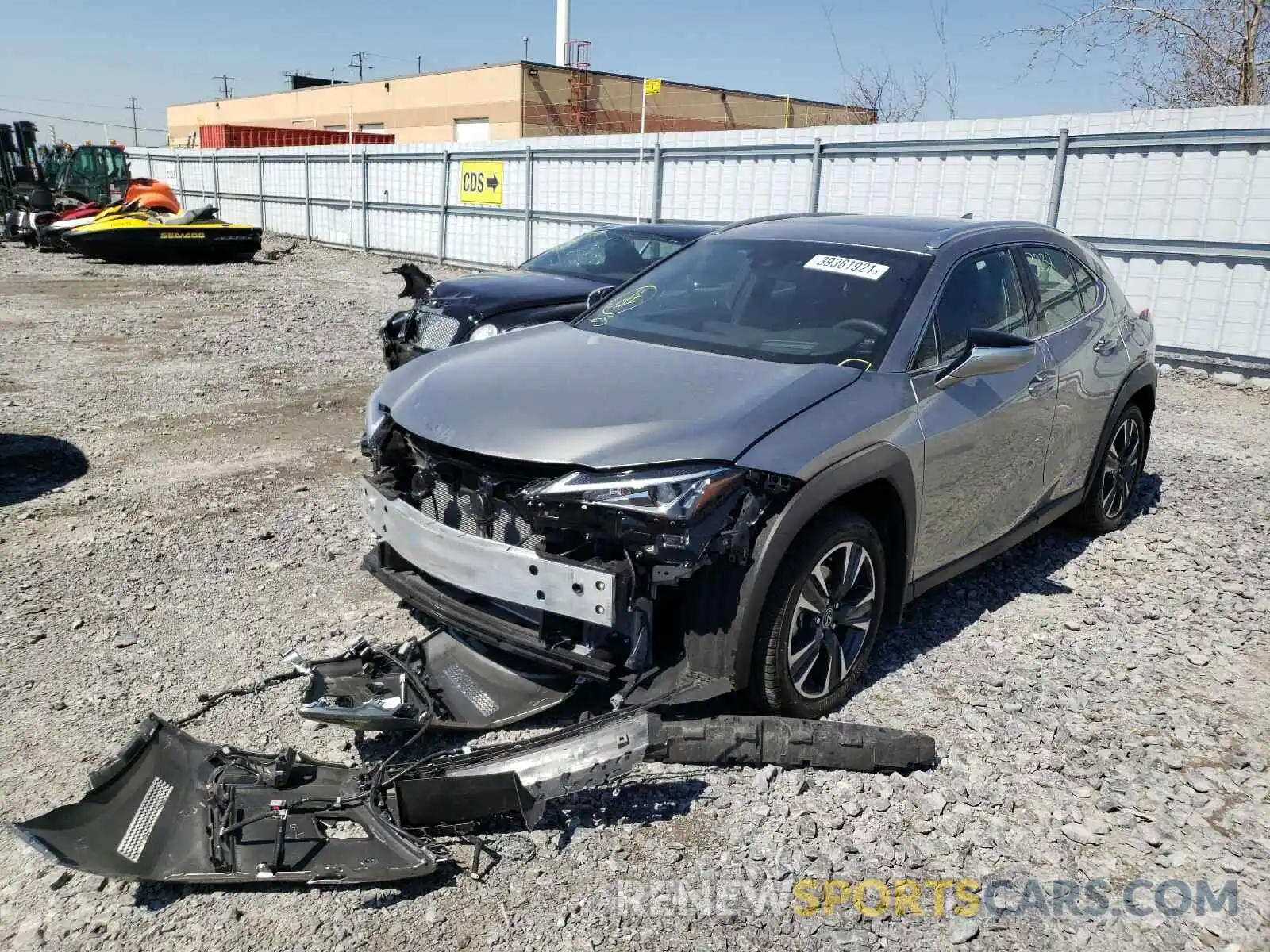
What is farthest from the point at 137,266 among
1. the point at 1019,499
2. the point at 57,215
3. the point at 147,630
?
the point at 1019,499

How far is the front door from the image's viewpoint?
3.69 metres

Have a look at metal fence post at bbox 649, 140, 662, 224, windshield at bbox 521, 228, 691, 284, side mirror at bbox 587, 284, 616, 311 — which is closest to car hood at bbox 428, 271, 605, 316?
windshield at bbox 521, 228, 691, 284

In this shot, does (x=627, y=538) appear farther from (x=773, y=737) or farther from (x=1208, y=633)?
(x=1208, y=633)

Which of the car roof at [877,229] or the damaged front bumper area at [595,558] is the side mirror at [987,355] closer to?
the car roof at [877,229]

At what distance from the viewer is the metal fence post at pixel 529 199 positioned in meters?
17.9

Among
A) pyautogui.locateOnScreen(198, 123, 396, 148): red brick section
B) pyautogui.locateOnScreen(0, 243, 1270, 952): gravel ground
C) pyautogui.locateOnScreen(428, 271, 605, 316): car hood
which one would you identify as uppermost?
pyautogui.locateOnScreen(198, 123, 396, 148): red brick section

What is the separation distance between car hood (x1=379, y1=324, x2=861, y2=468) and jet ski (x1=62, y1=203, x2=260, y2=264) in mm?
17924

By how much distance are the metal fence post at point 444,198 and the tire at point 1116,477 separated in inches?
664

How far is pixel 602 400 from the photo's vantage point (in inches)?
128

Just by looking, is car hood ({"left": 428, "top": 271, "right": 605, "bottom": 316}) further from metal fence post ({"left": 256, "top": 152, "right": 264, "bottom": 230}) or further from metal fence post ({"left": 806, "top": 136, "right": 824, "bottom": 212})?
metal fence post ({"left": 256, "top": 152, "right": 264, "bottom": 230})

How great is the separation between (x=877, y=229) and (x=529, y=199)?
14379 millimetres

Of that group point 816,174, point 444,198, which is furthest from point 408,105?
point 816,174

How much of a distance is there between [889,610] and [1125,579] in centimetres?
200

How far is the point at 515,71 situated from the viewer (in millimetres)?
39219
